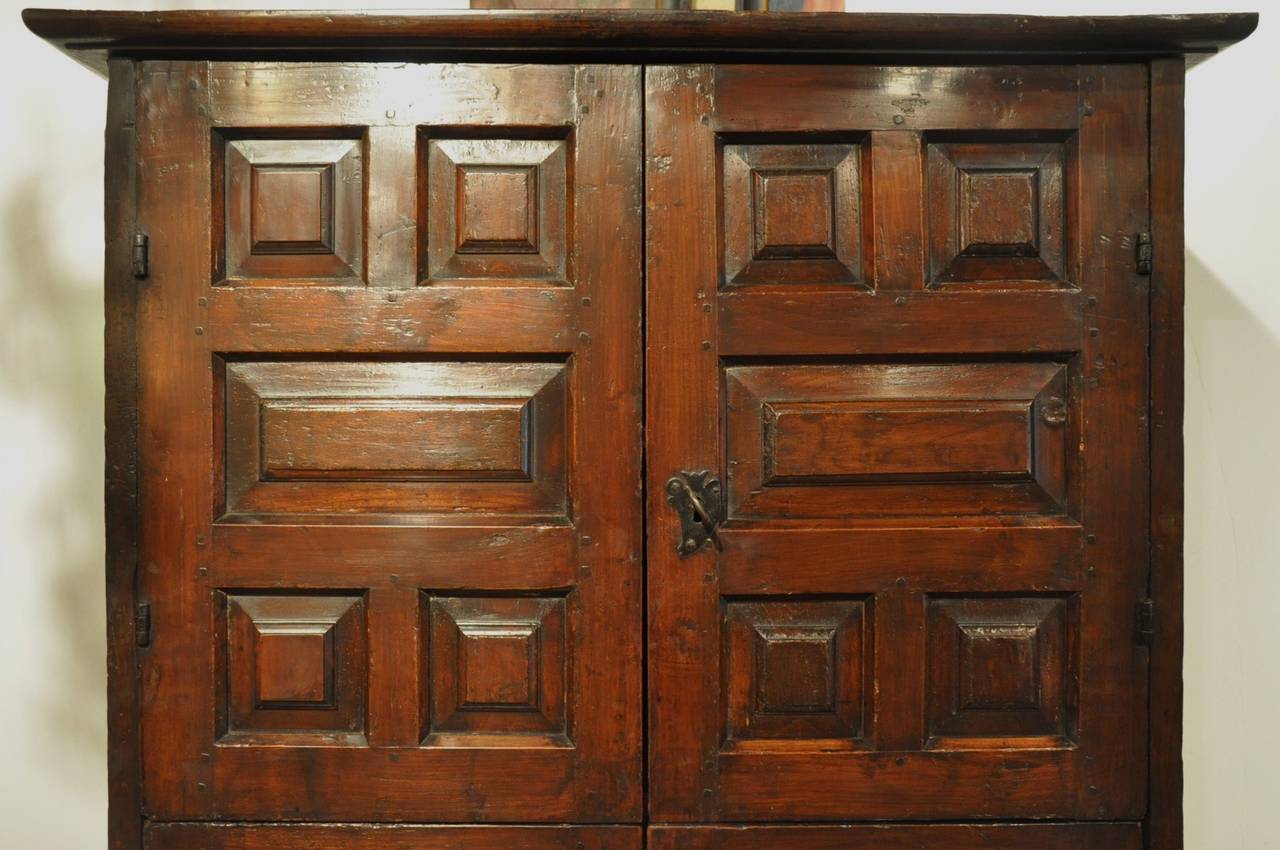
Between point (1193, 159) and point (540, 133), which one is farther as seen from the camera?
point (1193, 159)

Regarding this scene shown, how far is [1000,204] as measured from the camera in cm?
160

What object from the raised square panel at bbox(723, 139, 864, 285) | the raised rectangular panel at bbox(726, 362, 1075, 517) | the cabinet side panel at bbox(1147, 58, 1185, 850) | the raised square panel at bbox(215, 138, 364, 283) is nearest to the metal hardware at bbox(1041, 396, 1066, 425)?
the raised rectangular panel at bbox(726, 362, 1075, 517)

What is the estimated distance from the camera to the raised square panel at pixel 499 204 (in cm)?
159

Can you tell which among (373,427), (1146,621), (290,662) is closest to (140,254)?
(373,427)

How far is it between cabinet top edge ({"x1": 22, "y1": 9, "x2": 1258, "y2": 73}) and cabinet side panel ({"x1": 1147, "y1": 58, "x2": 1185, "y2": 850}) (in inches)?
4.9

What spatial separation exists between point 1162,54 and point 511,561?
146 centimetres

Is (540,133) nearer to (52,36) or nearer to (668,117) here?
(668,117)

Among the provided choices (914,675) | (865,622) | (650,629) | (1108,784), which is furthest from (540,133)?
(1108,784)

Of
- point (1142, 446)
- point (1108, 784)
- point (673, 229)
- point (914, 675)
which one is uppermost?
point (673, 229)

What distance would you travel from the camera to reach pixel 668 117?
1.57m

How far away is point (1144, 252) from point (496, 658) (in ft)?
4.45

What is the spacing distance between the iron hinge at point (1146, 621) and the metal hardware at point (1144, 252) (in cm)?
59

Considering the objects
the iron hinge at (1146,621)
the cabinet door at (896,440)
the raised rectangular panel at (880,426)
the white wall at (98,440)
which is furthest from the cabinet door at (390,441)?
the iron hinge at (1146,621)

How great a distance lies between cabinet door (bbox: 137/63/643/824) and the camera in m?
1.57
